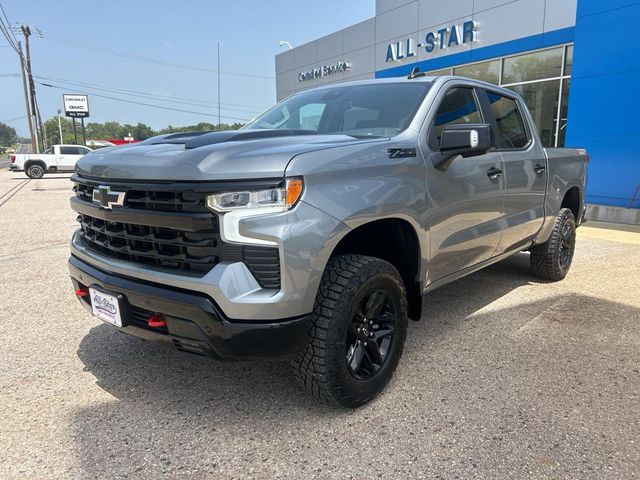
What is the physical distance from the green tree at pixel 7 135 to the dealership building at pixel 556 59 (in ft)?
613

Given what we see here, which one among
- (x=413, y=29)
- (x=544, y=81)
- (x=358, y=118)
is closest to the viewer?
(x=358, y=118)

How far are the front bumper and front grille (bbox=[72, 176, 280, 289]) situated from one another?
0.46 ft

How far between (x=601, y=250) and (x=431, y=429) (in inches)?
216

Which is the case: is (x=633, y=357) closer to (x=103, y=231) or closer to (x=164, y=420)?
(x=164, y=420)

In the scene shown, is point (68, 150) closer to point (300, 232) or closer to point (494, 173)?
point (494, 173)

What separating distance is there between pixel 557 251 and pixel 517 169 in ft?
4.63

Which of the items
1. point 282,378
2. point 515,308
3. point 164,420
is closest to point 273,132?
point 282,378

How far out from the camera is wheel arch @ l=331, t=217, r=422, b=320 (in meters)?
2.78

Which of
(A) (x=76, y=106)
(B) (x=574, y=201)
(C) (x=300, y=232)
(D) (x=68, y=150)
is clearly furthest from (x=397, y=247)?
(A) (x=76, y=106)

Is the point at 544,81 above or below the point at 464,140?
above

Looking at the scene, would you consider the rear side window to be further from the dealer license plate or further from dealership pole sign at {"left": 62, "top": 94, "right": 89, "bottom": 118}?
the dealer license plate

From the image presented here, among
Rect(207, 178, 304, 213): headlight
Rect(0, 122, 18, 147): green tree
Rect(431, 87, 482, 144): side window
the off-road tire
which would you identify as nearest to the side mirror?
Rect(431, 87, 482, 144): side window

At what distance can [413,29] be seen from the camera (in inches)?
563

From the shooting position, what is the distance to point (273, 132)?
2834mm
